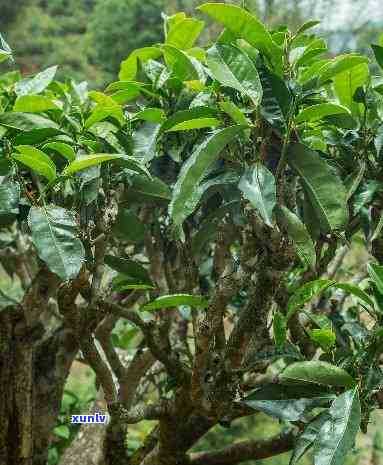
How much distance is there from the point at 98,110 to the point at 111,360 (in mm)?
882

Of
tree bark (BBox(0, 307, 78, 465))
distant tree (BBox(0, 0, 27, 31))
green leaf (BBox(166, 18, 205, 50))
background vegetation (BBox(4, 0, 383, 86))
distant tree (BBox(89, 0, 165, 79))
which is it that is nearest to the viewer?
green leaf (BBox(166, 18, 205, 50))

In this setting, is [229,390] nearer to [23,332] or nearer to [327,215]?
[327,215]

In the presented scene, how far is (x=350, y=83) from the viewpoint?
1098 mm

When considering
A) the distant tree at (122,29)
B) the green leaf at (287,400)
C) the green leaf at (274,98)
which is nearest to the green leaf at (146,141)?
the green leaf at (274,98)

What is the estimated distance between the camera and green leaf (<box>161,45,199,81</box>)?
111 centimetres

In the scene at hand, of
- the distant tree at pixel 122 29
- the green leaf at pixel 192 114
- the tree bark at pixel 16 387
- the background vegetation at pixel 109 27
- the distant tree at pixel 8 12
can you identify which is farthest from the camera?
the distant tree at pixel 8 12

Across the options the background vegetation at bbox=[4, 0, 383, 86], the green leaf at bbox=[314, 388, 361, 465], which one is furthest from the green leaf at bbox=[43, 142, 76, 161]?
the background vegetation at bbox=[4, 0, 383, 86]

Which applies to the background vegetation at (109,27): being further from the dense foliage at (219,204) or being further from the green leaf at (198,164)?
the green leaf at (198,164)

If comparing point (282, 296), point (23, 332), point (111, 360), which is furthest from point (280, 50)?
point (111, 360)

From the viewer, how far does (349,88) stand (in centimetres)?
111

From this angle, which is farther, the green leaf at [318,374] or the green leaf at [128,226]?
the green leaf at [128,226]

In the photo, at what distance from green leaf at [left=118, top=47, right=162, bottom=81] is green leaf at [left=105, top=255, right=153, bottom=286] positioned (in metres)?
0.37

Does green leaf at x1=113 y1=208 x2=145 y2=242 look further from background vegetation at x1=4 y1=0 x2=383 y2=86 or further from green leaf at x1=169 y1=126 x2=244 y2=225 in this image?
background vegetation at x1=4 y1=0 x2=383 y2=86

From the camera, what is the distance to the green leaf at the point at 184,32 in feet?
3.99
